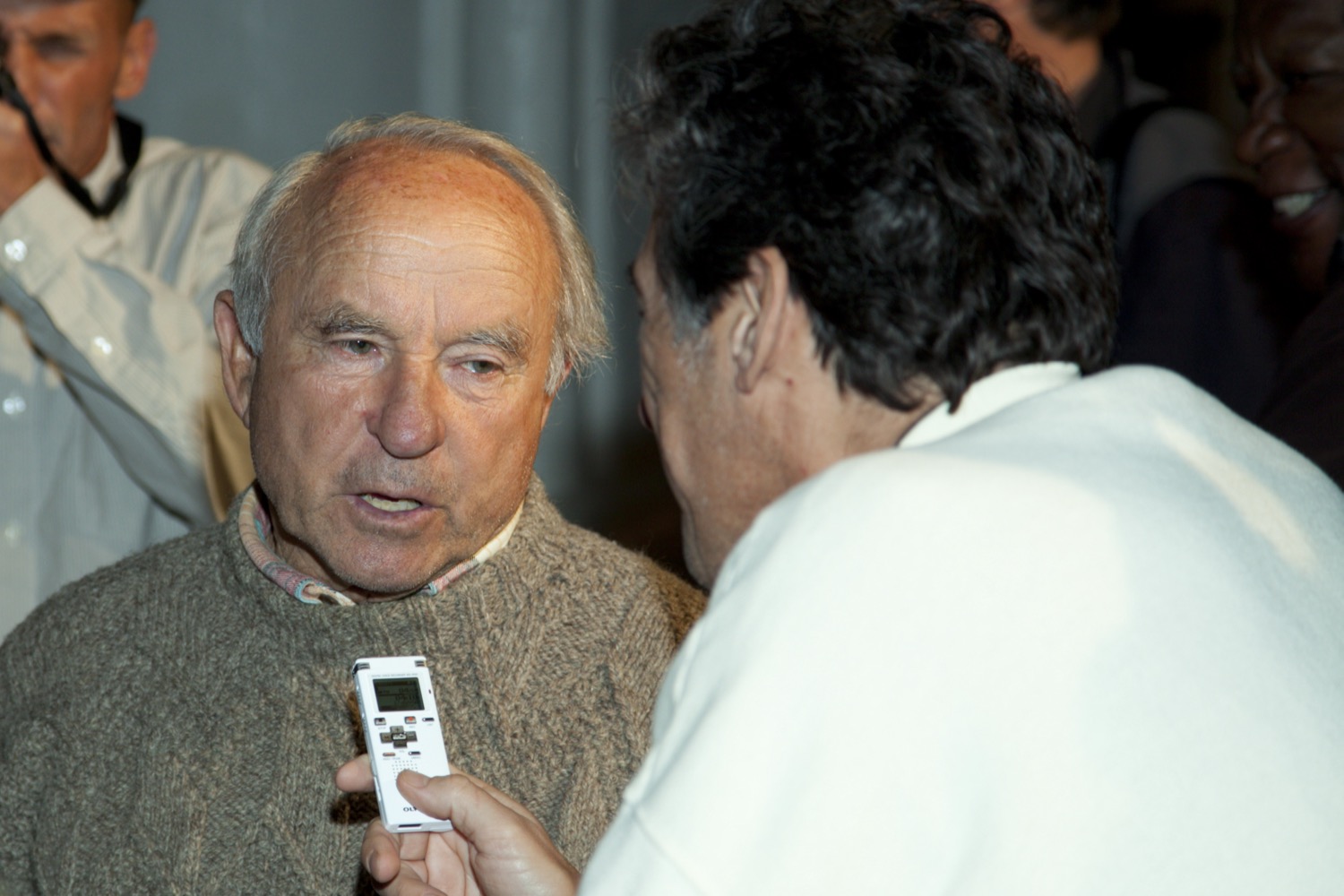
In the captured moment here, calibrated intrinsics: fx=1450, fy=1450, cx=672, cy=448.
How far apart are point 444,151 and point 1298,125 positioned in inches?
54.0

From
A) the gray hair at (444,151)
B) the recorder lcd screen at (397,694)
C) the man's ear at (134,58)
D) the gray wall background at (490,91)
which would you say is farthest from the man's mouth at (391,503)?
the gray wall background at (490,91)

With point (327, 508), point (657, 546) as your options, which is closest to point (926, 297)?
point (327, 508)

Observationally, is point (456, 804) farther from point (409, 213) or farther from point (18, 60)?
point (18, 60)

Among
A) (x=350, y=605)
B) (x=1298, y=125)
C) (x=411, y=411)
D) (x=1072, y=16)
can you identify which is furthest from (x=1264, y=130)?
(x=350, y=605)

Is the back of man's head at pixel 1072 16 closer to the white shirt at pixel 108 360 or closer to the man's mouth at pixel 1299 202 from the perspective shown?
the man's mouth at pixel 1299 202

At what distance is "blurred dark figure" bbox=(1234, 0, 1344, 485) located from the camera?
2.27 m

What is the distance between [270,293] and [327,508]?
0.98 ft

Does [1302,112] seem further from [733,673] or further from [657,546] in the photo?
[657,546]

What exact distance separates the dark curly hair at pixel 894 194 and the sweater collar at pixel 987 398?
1cm

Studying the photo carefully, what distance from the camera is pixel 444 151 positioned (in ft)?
6.38

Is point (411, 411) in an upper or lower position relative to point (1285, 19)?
lower

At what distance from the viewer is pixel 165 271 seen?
9.68 feet

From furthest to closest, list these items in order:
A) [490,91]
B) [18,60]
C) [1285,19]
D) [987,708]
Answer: [490,91]
[18,60]
[1285,19]
[987,708]

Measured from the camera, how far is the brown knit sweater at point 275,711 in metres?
1.75
